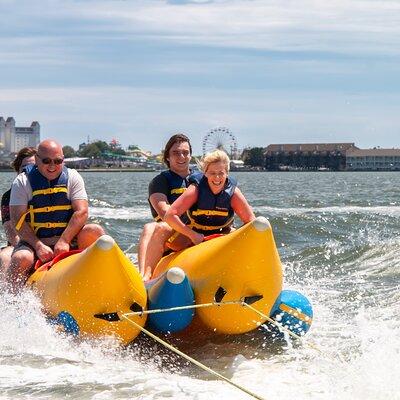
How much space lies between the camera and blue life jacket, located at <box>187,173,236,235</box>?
613cm

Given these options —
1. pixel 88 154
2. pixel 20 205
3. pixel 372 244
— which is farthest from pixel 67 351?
pixel 88 154

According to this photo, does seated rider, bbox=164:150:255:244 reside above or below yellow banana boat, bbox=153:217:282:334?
above

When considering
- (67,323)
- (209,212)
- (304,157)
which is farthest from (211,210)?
(304,157)

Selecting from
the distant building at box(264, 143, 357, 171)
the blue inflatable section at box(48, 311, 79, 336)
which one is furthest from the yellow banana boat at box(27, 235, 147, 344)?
the distant building at box(264, 143, 357, 171)

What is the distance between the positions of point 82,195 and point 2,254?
2.40 ft

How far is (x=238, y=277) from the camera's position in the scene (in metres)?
5.41

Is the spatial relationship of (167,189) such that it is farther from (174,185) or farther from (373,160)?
(373,160)

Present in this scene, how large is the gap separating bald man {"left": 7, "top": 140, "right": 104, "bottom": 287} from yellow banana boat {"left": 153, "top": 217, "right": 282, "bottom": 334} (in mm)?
1102

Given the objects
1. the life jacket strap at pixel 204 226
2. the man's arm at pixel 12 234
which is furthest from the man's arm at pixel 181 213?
the man's arm at pixel 12 234

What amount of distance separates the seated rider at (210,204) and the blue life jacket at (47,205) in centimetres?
83

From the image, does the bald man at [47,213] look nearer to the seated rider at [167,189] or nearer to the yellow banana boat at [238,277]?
the seated rider at [167,189]

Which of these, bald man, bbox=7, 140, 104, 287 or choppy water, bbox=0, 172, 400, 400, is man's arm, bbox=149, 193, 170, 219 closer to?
bald man, bbox=7, 140, 104, 287

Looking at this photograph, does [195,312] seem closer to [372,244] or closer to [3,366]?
[3,366]

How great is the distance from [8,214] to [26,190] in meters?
0.70
